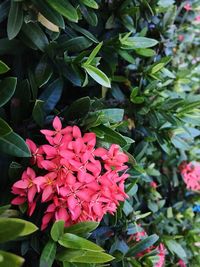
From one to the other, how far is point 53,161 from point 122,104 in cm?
52

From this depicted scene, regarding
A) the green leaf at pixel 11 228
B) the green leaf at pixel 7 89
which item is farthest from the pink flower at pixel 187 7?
the green leaf at pixel 11 228

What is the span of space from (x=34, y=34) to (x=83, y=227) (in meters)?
0.51

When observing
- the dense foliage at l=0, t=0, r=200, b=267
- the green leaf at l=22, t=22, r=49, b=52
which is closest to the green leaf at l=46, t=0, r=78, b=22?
the dense foliage at l=0, t=0, r=200, b=267

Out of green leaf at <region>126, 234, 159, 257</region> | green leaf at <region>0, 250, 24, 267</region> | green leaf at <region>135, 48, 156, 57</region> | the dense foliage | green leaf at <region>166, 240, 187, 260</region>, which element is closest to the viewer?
green leaf at <region>0, 250, 24, 267</region>

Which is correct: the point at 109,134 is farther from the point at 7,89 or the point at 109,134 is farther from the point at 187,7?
the point at 187,7

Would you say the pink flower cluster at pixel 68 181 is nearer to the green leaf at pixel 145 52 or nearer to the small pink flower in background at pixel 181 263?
the green leaf at pixel 145 52

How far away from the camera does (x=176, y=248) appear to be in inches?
59.7

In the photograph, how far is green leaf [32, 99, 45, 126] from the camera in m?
0.98

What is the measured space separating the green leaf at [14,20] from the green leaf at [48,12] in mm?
49

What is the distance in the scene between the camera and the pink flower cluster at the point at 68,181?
91cm

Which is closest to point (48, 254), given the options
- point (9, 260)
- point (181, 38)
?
point (9, 260)

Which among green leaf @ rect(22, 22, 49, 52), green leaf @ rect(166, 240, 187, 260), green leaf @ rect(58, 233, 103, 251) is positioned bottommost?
green leaf @ rect(166, 240, 187, 260)

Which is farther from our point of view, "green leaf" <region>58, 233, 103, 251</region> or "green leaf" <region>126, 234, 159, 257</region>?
"green leaf" <region>126, 234, 159, 257</region>

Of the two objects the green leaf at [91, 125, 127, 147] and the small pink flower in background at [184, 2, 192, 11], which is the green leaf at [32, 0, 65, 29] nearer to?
the green leaf at [91, 125, 127, 147]
